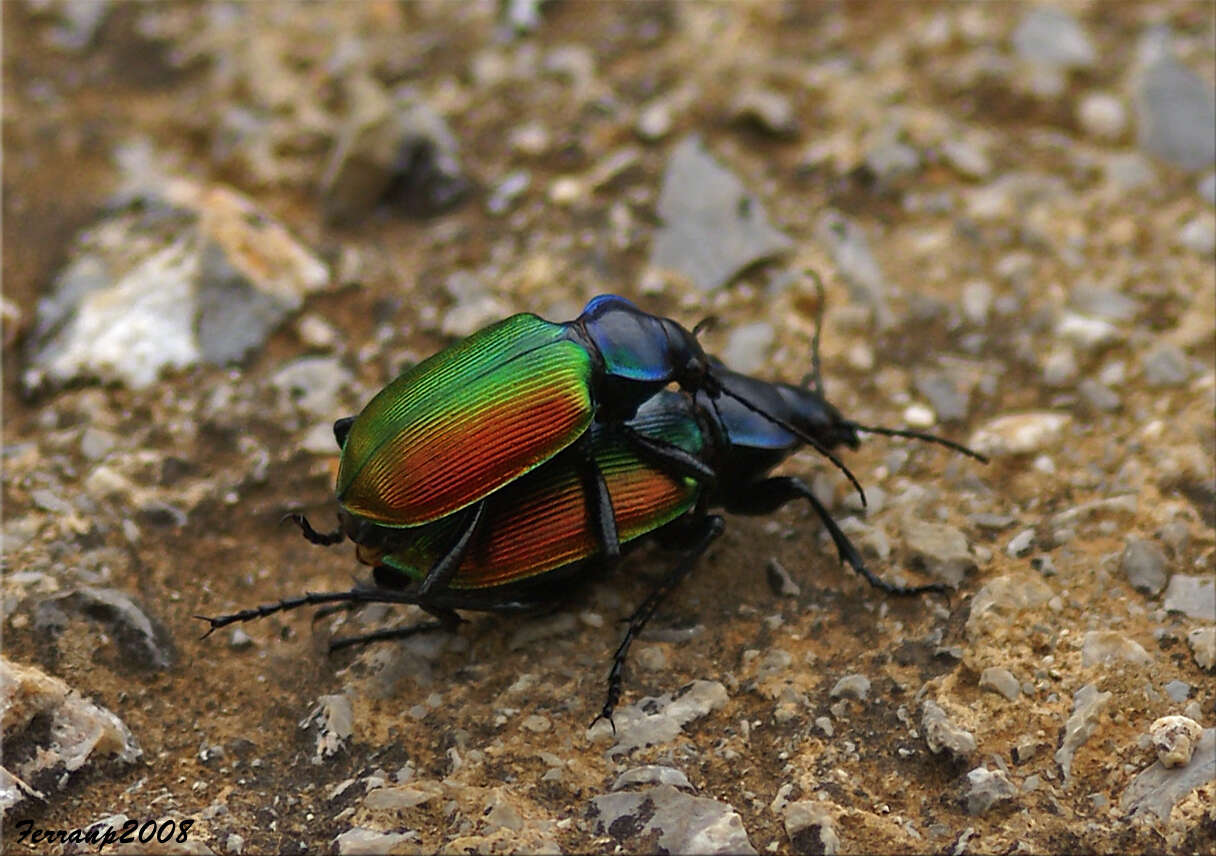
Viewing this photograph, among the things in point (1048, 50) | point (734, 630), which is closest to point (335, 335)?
point (734, 630)

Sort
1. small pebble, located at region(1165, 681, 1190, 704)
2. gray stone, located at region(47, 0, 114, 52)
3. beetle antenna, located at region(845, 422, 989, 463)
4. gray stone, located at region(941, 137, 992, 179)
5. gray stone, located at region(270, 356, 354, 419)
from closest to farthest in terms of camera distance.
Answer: small pebble, located at region(1165, 681, 1190, 704) < beetle antenna, located at region(845, 422, 989, 463) < gray stone, located at region(270, 356, 354, 419) < gray stone, located at region(941, 137, 992, 179) < gray stone, located at region(47, 0, 114, 52)

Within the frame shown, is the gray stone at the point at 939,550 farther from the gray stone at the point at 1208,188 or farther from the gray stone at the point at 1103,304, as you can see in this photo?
the gray stone at the point at 1208,188

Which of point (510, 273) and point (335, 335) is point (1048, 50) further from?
point (335, 335)

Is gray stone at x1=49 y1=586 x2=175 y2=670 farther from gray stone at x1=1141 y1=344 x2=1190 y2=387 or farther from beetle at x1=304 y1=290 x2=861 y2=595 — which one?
gray stone at x1=1141 y1=344 x2=1190 y2=387

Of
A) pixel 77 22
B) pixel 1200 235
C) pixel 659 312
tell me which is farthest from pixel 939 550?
pixel 77 22

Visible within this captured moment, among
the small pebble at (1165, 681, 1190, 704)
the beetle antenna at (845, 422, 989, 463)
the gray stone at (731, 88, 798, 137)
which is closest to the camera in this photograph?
the small pebble at (1165, 681, 1190, 704)

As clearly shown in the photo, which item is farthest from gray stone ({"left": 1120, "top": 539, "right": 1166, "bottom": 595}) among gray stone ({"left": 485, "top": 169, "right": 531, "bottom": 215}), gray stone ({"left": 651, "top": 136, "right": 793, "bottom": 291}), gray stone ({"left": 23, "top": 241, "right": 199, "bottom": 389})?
gray stone ({"left": 23, "top": 241, "right": 199, "bottom": 389})

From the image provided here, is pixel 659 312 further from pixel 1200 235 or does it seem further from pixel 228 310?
pixel 1200 235
